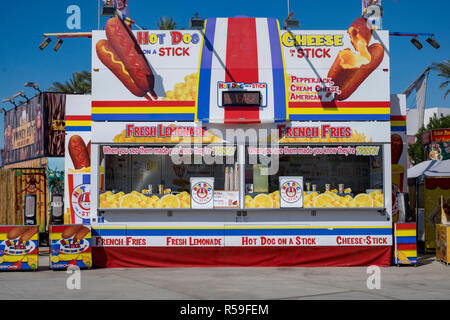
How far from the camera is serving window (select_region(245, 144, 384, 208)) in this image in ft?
44.7

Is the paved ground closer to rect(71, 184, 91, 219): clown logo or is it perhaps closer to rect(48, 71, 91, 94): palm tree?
rect(71, 184, 91, 219): clown logo

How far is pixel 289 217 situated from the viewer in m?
13.5

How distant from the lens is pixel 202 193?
13.5 metres

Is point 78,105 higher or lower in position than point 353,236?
higher

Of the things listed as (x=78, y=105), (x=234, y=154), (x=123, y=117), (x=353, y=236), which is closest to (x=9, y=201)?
(x=78, y=105)

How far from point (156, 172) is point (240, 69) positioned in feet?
10.5

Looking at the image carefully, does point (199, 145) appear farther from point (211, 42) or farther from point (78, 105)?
point (78, 105)

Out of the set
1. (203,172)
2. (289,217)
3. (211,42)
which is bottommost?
(289,217)

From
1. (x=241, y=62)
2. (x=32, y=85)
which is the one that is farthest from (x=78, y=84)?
(x=241, y=62)

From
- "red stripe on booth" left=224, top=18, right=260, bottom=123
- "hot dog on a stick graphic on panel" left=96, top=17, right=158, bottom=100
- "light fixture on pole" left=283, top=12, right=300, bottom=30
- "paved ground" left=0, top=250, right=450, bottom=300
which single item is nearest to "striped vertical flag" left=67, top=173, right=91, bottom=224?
"paved ground" left=0, top=250, right=450, bottom=300

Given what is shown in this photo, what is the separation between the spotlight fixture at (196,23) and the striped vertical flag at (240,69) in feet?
0.49

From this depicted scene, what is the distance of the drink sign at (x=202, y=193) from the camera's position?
1348cm
